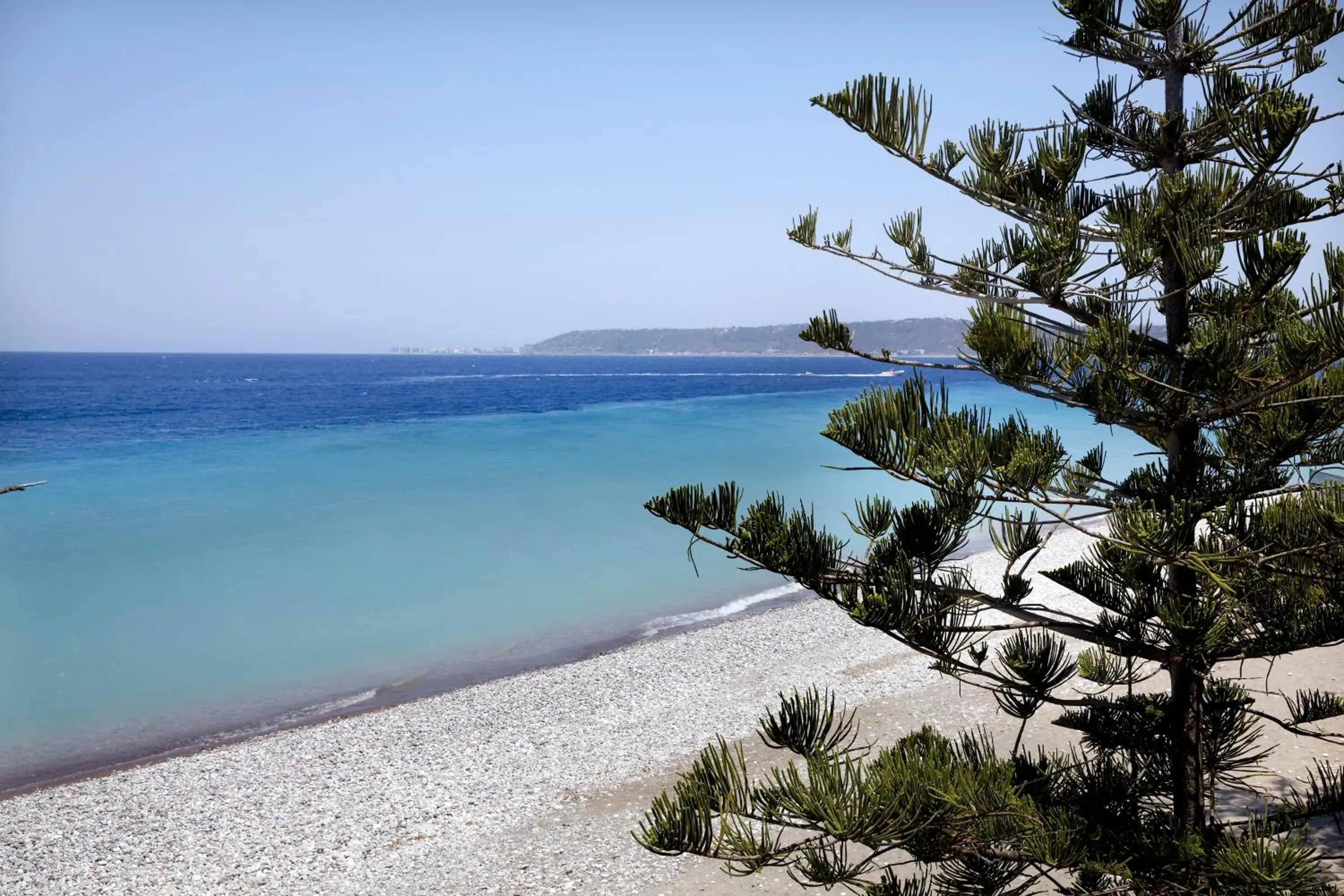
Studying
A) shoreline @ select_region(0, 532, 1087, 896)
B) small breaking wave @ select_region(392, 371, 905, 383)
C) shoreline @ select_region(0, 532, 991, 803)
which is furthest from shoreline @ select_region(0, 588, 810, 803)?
small breaking wave @ select_region(392, 371, 905, 383)

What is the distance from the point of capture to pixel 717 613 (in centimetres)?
1289

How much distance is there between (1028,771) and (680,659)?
24.7 feet

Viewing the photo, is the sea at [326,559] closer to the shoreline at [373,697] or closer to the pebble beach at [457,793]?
the shoreline at [373,697]

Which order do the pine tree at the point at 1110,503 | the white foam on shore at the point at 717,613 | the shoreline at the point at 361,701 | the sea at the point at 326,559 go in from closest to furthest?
the pine tree at the point at 1110,503, the shoreline at the point at 361,701, the sea at the point at 326,559, the white foam on shore at the point at 717,613

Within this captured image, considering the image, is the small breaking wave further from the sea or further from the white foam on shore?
the white foam on shore

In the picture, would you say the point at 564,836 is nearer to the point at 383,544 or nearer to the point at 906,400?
the point at 906,400

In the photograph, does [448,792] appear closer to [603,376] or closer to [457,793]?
[457,793]

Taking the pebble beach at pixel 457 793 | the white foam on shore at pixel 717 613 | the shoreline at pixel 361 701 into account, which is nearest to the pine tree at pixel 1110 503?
the pebble beach at pixel 457 793

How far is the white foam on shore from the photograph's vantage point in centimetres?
1218

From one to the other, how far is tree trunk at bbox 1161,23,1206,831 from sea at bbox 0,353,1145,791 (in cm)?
86

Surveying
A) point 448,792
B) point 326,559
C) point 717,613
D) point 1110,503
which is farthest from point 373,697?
point 1110,503

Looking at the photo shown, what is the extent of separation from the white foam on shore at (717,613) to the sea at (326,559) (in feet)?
0.19

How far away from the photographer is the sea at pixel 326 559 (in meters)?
10.3

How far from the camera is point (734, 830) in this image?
222 cm
